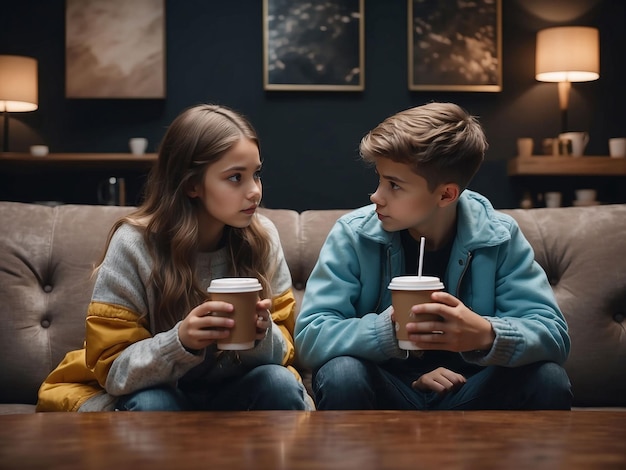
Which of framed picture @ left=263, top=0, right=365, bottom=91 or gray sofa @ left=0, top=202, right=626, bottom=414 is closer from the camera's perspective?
gray sofa @ left=0, top=202, right=626, bottom=414

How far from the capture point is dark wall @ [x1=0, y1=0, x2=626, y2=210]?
4496 mm

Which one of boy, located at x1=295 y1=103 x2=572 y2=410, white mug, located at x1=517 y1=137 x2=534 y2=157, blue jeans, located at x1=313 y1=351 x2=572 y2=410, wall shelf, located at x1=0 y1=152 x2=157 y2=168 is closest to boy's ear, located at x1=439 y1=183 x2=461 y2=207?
boy, located at x1=295 y1=103 x2=572 y2=410

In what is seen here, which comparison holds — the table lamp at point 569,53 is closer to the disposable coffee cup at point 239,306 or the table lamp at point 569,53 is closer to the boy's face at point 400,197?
the boy's face at point 400,197

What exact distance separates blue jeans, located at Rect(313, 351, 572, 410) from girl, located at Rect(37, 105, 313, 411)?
9 centimetres

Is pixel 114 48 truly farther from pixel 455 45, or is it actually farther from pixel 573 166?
pixel 573 166

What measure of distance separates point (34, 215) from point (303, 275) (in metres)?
0.78

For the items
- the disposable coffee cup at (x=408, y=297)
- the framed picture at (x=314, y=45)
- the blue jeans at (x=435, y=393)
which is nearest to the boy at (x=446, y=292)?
the blue jeans at (x=435, y=393)

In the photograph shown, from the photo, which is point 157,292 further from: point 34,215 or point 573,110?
point 573,110

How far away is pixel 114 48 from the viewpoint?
4.42 metres

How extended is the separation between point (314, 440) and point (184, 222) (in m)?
0.92

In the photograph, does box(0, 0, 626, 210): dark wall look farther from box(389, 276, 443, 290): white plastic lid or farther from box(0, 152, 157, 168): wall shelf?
box(389, 276, 443, 290): white plastic lid

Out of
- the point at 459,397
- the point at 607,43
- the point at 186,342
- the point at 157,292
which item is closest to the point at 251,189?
the point at 157,292

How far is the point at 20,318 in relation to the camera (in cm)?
206

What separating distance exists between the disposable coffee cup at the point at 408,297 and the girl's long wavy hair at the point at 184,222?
1.52 ft
